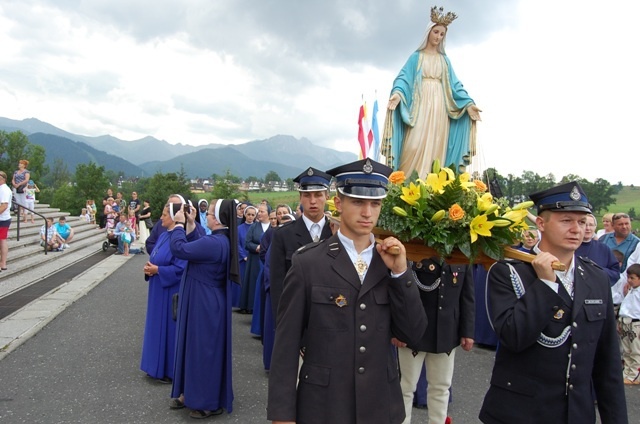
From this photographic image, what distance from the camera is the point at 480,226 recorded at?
7.77ft

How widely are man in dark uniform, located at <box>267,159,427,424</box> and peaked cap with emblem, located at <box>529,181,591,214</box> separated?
881 mm

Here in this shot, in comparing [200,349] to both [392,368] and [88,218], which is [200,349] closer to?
[392,368]

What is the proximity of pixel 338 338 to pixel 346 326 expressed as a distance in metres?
0.07

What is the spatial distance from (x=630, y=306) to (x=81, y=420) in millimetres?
6570

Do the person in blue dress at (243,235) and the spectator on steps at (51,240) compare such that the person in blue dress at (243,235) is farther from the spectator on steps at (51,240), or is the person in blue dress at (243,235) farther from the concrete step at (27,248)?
the spectator on steps at (51,240)

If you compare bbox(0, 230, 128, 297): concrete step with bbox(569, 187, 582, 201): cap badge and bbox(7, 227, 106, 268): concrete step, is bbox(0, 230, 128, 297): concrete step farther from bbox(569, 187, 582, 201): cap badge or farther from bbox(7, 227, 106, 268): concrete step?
bbox(569, 187, 582, 201): cap badge

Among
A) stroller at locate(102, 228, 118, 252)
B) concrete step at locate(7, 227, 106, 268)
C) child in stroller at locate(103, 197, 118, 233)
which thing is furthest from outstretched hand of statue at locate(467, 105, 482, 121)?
child in stroller at locate(103, 197, 118, 233)

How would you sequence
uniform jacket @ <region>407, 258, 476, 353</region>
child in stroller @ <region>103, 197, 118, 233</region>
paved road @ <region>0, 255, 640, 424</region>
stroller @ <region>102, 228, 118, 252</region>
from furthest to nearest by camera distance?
child in stroller @ <region>103, 197, 118, 233</region> → stroller @ <region>102, 228, 118, 252</region> → paved road @ <region>0, 255, 640, 424</region> → uniform jacket @ <region>407, 258, 476, 353</region>

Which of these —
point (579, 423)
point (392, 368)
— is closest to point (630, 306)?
point (579, 423)

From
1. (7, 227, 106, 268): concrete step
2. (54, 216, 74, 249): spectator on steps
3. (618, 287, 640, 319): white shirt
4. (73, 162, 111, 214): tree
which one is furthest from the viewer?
(73, 162, 111, 214): tree

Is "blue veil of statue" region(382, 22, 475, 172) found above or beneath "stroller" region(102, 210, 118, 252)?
above

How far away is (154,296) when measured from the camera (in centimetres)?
529

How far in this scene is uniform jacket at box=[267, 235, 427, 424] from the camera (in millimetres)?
2135

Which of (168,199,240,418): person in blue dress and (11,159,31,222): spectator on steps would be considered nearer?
(168,199,240,418): person in blue dress
